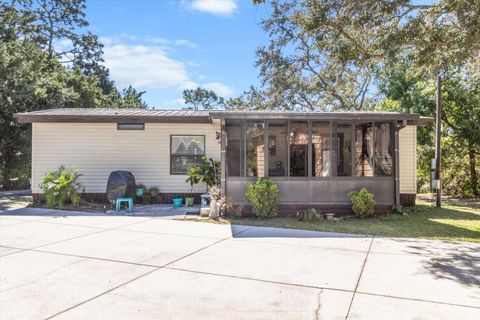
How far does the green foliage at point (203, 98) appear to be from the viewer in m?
44.5

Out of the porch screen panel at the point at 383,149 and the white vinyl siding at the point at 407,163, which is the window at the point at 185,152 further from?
the white vinyl siding at the point at 407,163

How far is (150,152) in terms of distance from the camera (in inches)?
447

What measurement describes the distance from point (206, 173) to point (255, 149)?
1.94 metres

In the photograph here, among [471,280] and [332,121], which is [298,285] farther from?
[332,121]

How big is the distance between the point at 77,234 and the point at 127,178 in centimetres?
362

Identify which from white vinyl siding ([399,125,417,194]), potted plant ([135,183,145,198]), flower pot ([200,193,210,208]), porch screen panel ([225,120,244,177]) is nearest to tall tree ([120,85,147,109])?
potted plant ([135,183,145,198])

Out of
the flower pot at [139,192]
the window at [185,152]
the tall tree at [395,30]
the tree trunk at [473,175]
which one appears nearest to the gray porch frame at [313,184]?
the tall tree at [395,30]

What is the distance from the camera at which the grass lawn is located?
7.30 meters

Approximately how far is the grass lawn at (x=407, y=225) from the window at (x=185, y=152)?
3.30m

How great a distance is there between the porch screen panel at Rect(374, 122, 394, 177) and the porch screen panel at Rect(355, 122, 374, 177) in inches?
6.3

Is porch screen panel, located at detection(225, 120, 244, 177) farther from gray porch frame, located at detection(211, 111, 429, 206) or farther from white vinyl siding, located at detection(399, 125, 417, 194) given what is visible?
white vinyl siding, located at detection(399, 125, 417, 194)

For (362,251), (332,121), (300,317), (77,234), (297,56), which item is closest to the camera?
(300,317)

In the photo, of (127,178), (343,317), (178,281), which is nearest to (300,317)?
(343,317)

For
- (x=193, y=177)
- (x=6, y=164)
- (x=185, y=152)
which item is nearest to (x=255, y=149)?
(x=193, y=177)
